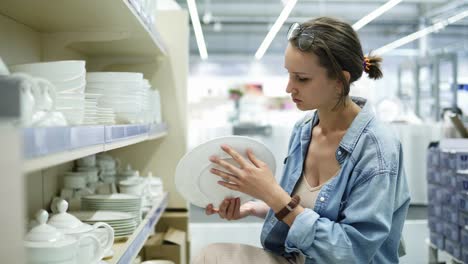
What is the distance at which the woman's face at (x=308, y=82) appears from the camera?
5.68ft

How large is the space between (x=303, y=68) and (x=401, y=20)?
12311 mm

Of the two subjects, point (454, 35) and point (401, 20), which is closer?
point (401, 20)

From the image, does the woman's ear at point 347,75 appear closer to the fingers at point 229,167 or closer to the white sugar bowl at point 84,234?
the fingers at point 229,167

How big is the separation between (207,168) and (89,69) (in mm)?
1679

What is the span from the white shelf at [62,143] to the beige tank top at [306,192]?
2.49 feet

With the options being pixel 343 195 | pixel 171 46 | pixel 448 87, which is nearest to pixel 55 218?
pixel 343 195

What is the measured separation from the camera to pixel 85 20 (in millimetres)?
2070

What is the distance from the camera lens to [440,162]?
3709 millimetres

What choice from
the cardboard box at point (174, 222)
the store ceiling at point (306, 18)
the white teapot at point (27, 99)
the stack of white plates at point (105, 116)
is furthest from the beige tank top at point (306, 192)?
the store ceiling at point (306, 18)

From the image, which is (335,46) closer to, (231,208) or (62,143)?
(231,208)

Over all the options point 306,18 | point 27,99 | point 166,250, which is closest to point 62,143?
point 27,99

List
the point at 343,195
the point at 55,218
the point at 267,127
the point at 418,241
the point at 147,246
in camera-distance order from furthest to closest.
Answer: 1. the point at 267,127
2. the point at 418,241
3. the point at 147,246
4. the point at 343,195
5. the point at 55,218

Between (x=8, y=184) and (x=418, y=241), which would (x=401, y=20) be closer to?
(x=418, y=241)

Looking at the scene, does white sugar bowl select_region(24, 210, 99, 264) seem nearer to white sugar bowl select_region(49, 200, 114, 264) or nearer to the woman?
white sugar bowl select_region(49, 200, 114, 264)
